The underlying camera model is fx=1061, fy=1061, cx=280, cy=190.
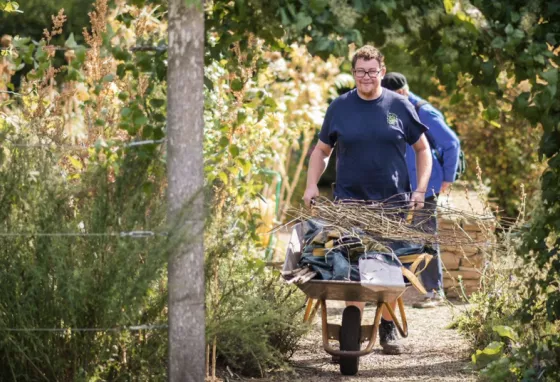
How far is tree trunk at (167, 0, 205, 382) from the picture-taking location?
4.12 m

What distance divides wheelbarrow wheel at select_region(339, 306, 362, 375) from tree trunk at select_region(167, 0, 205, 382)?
1803 mm

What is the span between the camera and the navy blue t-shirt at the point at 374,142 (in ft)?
20.5

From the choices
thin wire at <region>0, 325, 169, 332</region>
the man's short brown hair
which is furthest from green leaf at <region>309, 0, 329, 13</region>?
the man's short brown hair

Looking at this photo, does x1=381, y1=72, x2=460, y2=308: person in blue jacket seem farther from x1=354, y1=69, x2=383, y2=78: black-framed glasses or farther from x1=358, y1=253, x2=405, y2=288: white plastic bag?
x1=358, y1=253, x2=405, y2=288: white plastic bag

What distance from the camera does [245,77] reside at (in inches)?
200

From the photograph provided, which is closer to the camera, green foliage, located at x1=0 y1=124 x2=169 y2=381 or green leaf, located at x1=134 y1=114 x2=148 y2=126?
green foliage, located at x1=0 y1=124 x2=169 y2=381

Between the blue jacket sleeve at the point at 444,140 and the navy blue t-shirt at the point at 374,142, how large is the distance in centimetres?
133

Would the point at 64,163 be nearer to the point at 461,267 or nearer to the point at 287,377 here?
the point at 287,377

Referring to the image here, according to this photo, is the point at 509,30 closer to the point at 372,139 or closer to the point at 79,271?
the point at 79,271

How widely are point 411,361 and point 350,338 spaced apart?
71cm

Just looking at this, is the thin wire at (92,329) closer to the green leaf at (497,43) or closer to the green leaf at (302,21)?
the green leaf at (302,21)

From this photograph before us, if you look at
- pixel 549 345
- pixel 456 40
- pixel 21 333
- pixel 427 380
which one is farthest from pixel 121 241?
pixel 427 380

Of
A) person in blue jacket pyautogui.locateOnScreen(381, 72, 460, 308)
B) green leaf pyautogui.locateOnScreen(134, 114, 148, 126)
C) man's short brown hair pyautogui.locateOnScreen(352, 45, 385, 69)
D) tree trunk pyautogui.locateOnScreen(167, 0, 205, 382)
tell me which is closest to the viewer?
tree trunk pyautogui.locateOnScreen(167, 0, 205, 382)

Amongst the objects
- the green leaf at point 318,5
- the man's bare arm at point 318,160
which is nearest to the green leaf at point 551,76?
the green leaf at point 318,5
